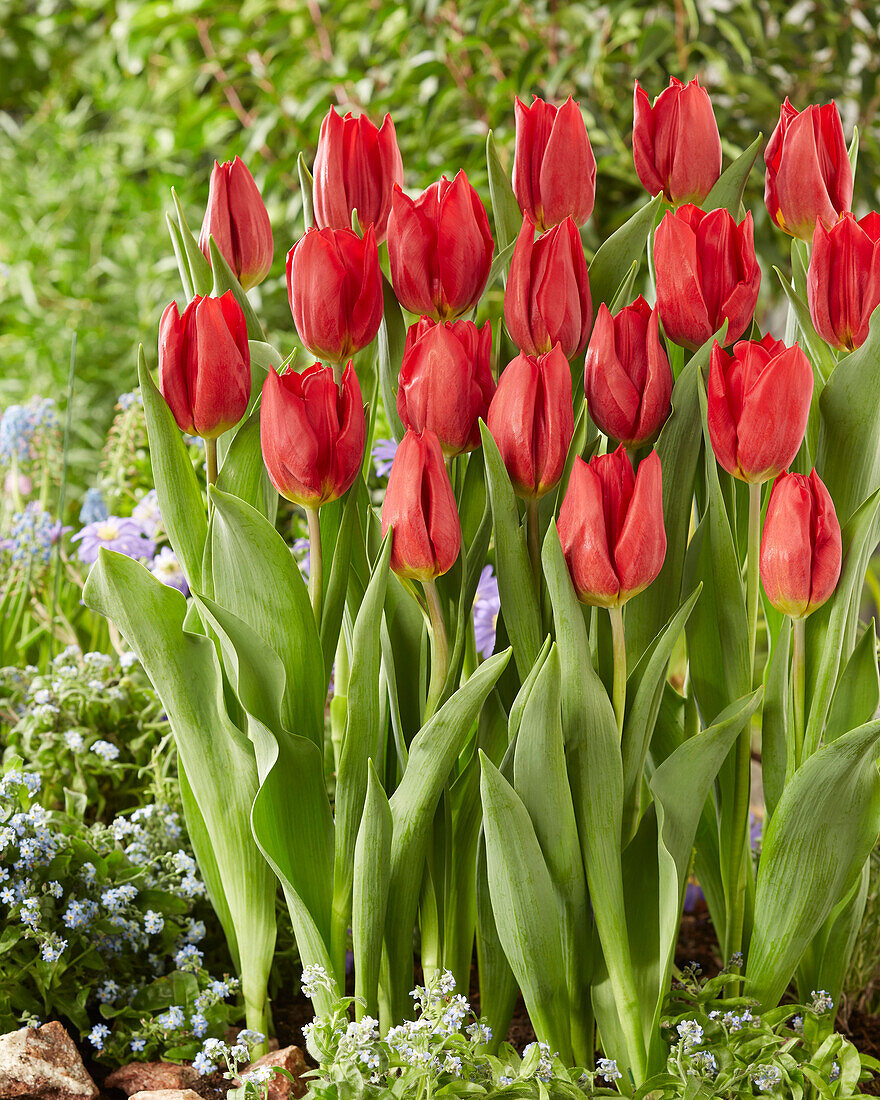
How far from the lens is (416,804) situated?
691 mm

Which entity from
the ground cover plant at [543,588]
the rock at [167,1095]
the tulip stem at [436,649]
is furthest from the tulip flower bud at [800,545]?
the rock at [167,1095]

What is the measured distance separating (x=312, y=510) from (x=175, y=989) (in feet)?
1.48

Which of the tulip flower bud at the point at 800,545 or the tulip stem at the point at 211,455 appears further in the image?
the tulip stem at the point at 211,455

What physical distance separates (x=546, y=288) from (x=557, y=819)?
0.34 meters

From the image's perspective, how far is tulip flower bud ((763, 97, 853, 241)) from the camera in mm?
719

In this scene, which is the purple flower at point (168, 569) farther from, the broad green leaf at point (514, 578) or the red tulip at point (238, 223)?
the broad green leaf at point (514, 578)

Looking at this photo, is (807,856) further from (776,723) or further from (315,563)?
(315,563)

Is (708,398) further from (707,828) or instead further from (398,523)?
(707,828)

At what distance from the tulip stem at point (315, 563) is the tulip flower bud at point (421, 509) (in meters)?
0.08

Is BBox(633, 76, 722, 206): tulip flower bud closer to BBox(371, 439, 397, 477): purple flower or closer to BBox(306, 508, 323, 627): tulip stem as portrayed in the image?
BBox(306, 508, 323, 627): tulip stem

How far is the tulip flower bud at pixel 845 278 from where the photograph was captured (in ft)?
2.17

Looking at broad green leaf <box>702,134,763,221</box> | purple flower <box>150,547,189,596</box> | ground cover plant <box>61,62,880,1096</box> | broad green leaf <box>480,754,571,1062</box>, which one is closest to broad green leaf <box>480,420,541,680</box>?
ground cover plant <box>61,62,880,1096</box>

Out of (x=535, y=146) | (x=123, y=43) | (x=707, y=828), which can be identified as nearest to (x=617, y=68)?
(x=123, y=43)

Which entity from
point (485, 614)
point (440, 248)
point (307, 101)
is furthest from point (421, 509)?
point (307, 101)
